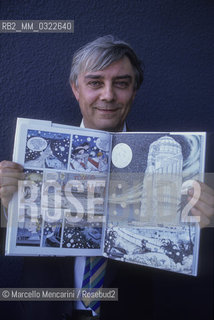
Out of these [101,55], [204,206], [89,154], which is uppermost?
[101,55]

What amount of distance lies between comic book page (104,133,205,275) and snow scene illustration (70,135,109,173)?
0.04 metres

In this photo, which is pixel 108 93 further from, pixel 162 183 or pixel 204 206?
pixel 204 206

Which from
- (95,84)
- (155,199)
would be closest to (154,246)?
(155,199)

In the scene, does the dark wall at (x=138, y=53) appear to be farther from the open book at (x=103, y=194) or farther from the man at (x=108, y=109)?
the open book at (x=103, y=194)

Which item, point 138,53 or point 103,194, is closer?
point 103,194

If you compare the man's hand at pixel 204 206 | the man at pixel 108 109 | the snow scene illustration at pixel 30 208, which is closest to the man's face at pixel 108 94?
the man at pixel 108 109

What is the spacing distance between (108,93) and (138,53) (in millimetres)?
674

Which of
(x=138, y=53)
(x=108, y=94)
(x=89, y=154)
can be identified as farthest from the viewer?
(x=138, y=53)

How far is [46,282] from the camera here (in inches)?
45.8

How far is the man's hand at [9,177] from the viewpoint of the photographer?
1.01 m

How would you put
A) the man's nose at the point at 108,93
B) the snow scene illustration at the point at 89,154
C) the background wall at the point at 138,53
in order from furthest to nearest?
1. the background wall at the point at 138,53
2. the man's nose at the point at 108,93
3. the snow scene illustration at the point at 89,154

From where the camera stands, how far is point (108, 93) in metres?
1.26

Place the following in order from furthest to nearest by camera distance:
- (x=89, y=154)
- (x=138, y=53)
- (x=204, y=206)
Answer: (x=138, y=53), (x=89, y=154), (x=204, y=206)

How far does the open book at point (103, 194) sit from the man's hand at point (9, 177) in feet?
0.07
